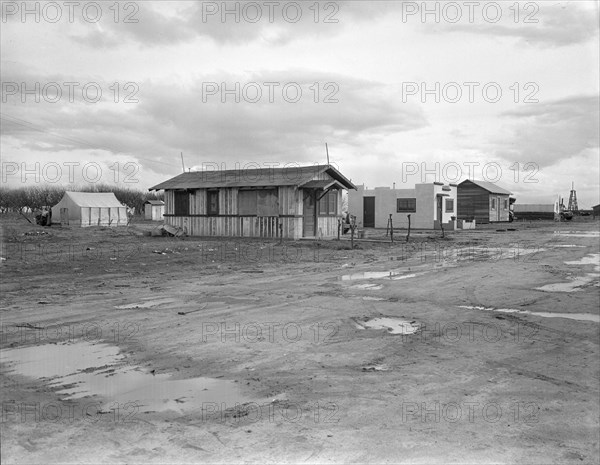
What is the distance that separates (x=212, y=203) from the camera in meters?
31.4

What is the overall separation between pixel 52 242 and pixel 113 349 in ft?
63.7

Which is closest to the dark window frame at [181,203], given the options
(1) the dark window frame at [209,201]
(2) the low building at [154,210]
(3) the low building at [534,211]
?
(1) the dark window frame at [209,201]

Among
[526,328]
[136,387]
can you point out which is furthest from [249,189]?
[136,387]

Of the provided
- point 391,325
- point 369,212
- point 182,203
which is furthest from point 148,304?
point 369,212

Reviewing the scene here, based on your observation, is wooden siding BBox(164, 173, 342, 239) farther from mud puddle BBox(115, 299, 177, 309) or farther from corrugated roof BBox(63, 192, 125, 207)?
mud puddle BBox(115, 299, 177, 309)

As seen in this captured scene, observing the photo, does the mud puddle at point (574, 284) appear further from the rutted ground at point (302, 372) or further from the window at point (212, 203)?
the window at point (212, 203)

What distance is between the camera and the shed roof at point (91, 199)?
43844 mm

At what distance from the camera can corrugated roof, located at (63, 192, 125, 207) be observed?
43878 millimetres

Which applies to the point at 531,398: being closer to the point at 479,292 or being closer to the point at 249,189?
the point at 479,292

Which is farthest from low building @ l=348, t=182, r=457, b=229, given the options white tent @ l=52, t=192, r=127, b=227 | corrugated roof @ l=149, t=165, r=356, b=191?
white tent @ l=52, t=192, r=127, b=227

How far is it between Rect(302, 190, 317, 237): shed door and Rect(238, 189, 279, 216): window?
1.52 metres

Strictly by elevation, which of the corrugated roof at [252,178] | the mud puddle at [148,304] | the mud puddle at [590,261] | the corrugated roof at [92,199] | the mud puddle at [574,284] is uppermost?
the corrugated roof at [252,178]

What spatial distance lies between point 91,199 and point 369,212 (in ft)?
74.6

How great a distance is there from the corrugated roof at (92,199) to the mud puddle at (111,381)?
38810 mm
